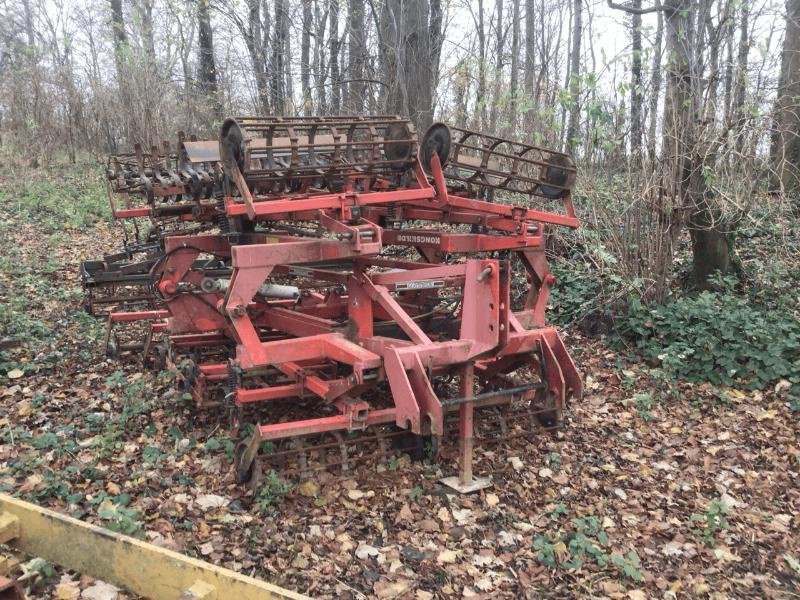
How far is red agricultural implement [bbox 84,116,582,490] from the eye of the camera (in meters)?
4.30

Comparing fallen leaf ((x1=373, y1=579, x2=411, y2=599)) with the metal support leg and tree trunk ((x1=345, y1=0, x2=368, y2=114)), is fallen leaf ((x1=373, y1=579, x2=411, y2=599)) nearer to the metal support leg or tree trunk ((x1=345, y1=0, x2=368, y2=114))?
the metal support leg

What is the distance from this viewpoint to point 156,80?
1549cm

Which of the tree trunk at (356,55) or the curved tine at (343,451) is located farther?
the tree trunk at (356,55)

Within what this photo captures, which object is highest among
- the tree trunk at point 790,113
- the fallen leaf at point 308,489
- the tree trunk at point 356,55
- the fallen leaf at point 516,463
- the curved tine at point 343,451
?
the tree trunk at point 356,55

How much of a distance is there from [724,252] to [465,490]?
471 centimetres

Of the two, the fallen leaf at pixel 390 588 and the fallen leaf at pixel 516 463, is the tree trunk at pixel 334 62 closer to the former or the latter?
the fallen leaf at pixel 516 463

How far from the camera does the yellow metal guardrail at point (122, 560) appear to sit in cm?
223

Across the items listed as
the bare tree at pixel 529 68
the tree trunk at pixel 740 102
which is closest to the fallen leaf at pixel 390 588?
the tree trunk at pixel 740 102

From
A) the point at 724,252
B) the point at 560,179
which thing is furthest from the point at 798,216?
the point at 560,179

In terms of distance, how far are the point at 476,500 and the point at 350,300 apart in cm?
175

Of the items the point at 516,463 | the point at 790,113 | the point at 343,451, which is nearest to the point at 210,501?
the point at 343,451

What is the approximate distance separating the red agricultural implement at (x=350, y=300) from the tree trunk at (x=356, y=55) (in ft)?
19.0

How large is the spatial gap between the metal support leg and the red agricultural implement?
0.03ft

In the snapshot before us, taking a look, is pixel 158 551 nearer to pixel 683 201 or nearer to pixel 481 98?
pixel 683 201
